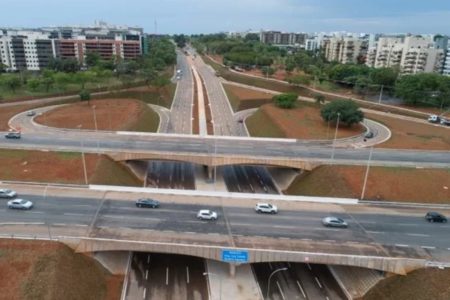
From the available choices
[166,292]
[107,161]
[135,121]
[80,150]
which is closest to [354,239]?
[166,292]

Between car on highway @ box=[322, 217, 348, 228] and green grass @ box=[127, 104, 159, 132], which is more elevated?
green grass @ box=[127, 104, 159, 132]

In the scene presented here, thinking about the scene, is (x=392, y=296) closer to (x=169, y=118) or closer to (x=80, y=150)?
(x=80, y=150)

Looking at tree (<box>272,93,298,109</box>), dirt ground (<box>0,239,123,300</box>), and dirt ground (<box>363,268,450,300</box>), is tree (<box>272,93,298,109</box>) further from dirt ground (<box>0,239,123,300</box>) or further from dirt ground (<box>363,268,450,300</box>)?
dirt ground (<box>0,239,123,300</box>)

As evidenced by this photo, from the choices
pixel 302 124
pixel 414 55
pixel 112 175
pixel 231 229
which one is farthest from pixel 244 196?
pixel 414 55

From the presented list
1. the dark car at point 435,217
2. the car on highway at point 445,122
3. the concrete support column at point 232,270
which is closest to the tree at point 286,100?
the car on highway at point 445,122

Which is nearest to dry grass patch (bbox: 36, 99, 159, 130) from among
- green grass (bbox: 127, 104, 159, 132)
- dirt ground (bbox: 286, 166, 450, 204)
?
green grass (bbox: 127, 104, 159, 132)
